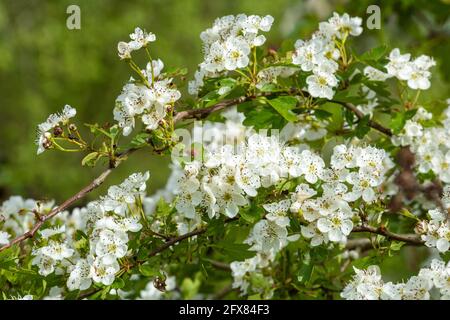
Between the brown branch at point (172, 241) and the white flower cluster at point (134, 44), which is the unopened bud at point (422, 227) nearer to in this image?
the brown branch at point (172, 241)

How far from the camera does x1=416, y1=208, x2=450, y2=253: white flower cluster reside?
162 centimetres

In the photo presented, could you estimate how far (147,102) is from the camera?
1.67 meters

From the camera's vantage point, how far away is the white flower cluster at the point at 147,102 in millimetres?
1665

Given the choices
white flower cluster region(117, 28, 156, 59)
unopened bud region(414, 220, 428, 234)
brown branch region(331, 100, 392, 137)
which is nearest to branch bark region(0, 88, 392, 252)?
brown branch region(331, 100, 392, 137)

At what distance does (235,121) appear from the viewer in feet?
8.87

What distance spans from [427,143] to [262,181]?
2.44ft

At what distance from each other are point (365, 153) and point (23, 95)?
11.7 m

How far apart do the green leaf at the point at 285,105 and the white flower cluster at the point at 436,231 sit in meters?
0.44

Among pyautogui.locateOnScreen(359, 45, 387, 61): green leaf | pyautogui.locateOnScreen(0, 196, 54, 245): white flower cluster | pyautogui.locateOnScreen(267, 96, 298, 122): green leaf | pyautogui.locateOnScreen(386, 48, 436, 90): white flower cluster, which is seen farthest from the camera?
pyautogui.locateOnScreen(0, 196, 54, 245): white flower cluster

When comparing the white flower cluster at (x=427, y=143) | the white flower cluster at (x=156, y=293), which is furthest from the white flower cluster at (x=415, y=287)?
the white flower cluster at (x=156, y=293)

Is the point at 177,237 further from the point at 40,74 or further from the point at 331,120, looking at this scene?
the point at 40,74

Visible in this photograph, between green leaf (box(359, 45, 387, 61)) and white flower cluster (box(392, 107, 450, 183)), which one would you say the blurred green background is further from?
green leaf (box(359, 45, 387, 61))

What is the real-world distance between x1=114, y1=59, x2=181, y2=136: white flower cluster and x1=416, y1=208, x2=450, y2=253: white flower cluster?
0.70 metres

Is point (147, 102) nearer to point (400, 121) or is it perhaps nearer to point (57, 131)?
point (57, 131)
